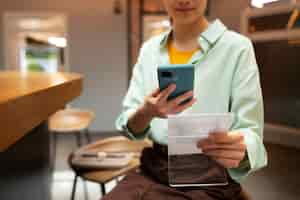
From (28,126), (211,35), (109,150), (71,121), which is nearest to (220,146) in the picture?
(211,35)

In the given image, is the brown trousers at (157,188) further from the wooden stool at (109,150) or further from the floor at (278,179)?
the wooden stool at (109,150)

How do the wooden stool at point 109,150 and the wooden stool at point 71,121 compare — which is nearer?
the wooden stool at point 109,150

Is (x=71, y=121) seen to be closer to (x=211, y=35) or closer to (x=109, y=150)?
(x=109, y=150)

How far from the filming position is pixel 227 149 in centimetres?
83

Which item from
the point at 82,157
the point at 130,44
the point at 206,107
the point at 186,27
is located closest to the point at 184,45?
the point at 186,27

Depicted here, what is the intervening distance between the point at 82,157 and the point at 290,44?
39.5 inches

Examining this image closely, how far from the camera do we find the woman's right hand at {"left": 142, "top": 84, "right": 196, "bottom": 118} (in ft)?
2.57

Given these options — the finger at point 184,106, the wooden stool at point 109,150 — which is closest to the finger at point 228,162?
the finger at point 184,106

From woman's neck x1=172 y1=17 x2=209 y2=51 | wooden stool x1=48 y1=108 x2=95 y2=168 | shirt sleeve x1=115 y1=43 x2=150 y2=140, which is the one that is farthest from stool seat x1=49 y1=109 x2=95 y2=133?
woman's neck x1=172 y1=17 x2=209 y2=51

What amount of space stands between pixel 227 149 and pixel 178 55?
0.36 meters

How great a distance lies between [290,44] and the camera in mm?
1181

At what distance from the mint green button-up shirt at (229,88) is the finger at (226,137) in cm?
4

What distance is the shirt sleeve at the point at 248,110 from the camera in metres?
0.88

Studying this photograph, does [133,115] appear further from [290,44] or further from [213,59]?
[290,44]
